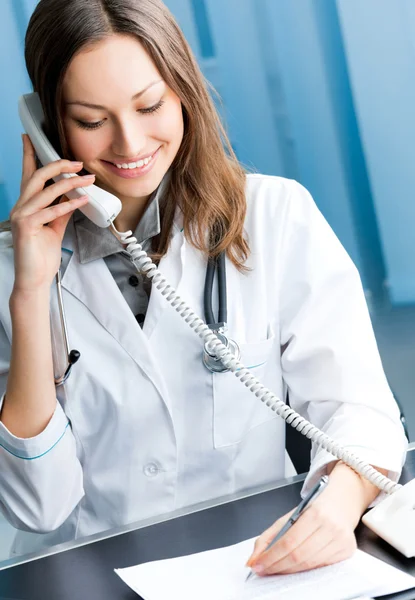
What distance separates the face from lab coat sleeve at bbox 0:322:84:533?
0.43 meters

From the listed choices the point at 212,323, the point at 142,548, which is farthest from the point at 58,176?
the point at 142,548

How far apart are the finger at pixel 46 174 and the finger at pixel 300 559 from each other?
0.76 meters

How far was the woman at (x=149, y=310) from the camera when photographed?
1.32 metres

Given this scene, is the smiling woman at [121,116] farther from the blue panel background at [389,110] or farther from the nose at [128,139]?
the blue panel background at [389,110]

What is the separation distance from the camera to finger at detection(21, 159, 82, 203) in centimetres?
140

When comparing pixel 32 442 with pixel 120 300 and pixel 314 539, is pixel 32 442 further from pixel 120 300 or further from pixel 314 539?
pixel 314 539

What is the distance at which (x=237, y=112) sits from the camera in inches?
85.7

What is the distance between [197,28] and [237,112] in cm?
24

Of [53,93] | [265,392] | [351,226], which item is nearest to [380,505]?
[265,392]

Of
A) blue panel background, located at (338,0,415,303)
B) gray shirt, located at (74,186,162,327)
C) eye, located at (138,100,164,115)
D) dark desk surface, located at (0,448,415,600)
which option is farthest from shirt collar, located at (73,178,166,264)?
blue panel background, located at (338,0,415,303)

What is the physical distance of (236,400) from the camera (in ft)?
4.79

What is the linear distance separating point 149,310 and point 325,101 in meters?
1.04

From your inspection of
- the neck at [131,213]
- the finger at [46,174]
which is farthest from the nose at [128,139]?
the neck at [131,213]

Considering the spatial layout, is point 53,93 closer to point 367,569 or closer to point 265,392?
point 265,392
